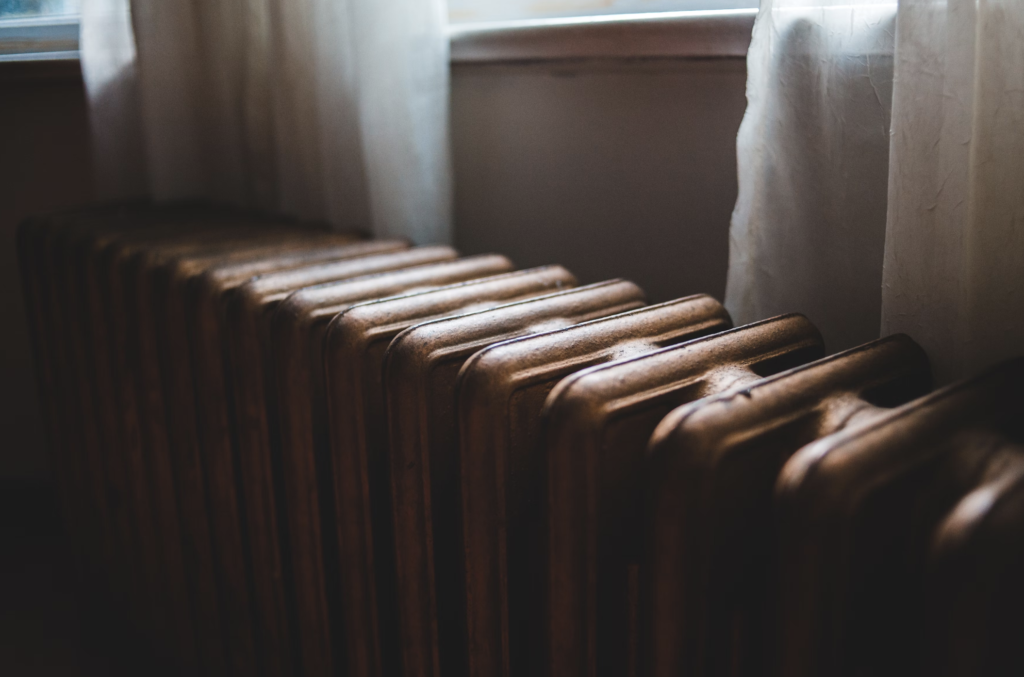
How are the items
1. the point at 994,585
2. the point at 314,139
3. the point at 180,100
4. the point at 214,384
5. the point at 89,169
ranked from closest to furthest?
the point at 994,585, the point at 214,384, the point at 314,139, the point at 180,100, the point at 89,169

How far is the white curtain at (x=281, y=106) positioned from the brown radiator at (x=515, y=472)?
0.10 m

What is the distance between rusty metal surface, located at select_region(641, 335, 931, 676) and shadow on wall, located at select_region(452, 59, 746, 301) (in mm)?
446

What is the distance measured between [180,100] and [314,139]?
0.29 meters

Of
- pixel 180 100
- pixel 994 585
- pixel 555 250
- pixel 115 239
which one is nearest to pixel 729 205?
pixel 555 250

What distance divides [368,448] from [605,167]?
0.49 m

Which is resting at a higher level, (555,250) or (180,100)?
(180,100)

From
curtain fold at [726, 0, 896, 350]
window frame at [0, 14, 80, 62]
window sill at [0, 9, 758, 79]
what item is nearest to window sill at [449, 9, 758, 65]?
window sill at [0, 9, 758, 79]

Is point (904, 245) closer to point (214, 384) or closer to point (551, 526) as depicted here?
point (551, 526)

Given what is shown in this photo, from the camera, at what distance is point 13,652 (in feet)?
4.40

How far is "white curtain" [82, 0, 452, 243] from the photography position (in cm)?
105

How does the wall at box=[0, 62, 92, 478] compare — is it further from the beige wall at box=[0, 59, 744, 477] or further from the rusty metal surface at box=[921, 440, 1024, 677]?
the rusty metal surface at box=[921, 440, 1024, 677]

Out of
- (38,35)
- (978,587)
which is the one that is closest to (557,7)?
(978,587)

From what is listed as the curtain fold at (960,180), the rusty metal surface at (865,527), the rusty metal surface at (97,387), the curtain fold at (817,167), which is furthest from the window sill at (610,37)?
the rusty metal surface at (865,527)

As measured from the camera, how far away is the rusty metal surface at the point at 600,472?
1.67ft
